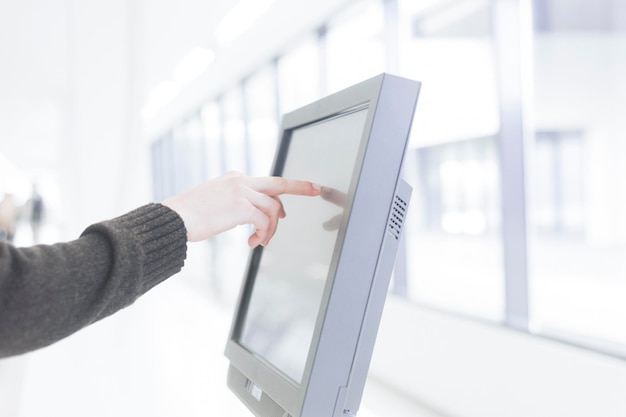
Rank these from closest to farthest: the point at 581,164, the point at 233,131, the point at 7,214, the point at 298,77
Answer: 1. the point at 7,214
2. the point at 298,77
3. the point at 233,131
4. the point at 581,164

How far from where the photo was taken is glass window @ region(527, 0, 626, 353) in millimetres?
12078

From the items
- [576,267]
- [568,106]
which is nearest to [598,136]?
[568,106]

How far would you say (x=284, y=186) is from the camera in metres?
0.69

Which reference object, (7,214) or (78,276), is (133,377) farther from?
(78,276)

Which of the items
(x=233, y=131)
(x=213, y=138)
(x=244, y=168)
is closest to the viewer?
(x=244, y=168)

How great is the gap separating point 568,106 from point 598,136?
1.41 meters

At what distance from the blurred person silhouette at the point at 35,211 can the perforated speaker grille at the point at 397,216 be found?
1621 mm

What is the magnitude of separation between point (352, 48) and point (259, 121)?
67.6 inches

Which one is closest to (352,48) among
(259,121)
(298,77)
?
(298,77)

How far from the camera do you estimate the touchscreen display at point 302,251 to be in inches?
24.3

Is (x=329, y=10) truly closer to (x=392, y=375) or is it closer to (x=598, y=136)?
(x=392, y=375)

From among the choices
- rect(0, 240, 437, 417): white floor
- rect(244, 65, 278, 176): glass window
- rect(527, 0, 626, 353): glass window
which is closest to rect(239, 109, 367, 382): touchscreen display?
rect(0, 240, 437, 417): white floor

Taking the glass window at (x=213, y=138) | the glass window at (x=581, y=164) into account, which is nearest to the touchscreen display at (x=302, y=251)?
the glass window at (x=213, y=138)

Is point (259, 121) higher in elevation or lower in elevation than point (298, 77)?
lower
